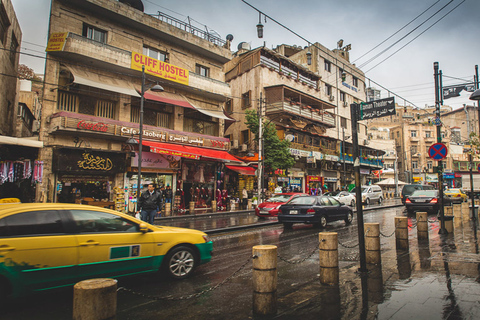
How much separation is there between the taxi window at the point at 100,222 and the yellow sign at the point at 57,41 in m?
15.2

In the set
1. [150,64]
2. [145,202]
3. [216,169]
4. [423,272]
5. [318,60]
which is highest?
[318,60]

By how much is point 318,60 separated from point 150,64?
23.4 metres

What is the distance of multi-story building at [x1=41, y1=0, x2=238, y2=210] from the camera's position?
54.2 feet

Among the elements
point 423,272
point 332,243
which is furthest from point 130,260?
point 423,272

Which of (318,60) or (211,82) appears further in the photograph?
(318,60)

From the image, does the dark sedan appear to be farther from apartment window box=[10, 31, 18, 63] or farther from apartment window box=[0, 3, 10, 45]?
apartment window box=[10, 31, 18, 63]

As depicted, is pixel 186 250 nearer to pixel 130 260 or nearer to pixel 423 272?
pixel 130 260

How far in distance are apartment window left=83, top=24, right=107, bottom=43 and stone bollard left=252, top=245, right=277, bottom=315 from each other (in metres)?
19.6

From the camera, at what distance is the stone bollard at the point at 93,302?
2568mm

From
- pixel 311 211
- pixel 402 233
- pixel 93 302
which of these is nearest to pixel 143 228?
pixel 93 302

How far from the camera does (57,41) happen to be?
1633cm

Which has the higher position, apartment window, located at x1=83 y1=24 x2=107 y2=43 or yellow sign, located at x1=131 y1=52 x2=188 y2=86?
apartment window, located at x1=83 y1=24 x2=107 y2=43

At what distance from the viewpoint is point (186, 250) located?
5.59m

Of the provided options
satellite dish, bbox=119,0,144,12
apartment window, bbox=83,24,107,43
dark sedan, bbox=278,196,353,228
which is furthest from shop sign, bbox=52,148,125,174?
satellite dish, bbox=119,0,144,12
